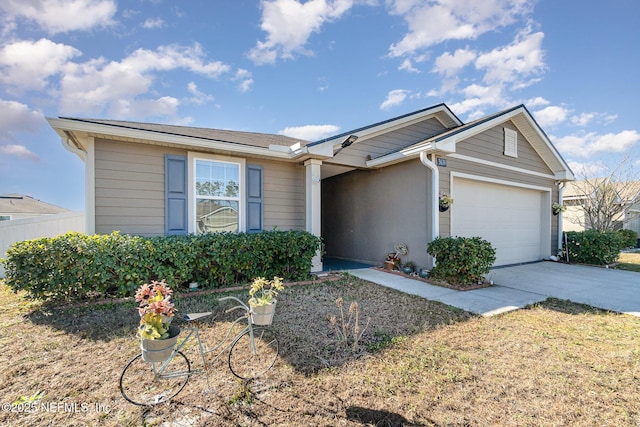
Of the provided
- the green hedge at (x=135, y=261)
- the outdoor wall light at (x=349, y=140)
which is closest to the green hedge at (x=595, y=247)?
the outdoor wall light at (x=349, y=140)

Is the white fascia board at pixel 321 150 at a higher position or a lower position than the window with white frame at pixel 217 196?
higher

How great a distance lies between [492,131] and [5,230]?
1274cm

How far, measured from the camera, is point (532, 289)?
20.3ft

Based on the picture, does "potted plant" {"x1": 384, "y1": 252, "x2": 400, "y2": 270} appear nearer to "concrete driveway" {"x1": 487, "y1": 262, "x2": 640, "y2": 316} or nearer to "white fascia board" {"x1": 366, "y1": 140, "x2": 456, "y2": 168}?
"concrete driveway" {"x1": 487, "y1": 262, "x2": 640, "y2": 316}

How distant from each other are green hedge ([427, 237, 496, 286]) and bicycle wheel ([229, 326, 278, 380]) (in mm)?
4250

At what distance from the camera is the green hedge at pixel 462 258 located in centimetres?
602

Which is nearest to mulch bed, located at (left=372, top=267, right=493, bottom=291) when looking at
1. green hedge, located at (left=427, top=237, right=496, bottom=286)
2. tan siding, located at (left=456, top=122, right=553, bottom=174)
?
green hedge, located at (left=427, top=237, right=496, bottom=286)

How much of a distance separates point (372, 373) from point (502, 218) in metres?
7.82

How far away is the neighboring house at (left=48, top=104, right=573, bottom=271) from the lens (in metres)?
5.64

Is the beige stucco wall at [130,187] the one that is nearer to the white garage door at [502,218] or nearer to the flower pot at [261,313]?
the flower pot at [261,313]

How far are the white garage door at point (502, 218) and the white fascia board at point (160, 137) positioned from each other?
15.1 ft

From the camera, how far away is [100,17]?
254 inches

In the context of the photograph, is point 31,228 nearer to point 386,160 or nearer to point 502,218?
point 386,160

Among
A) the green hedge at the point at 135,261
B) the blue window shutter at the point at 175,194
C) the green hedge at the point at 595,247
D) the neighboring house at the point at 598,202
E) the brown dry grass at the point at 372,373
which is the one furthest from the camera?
the neighboring house at the point at 598,202
